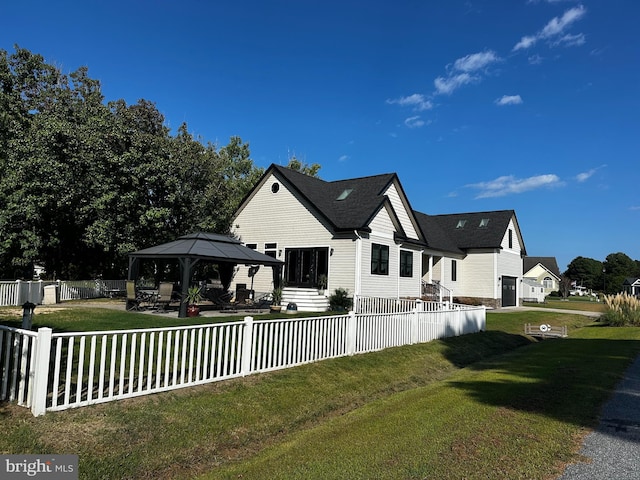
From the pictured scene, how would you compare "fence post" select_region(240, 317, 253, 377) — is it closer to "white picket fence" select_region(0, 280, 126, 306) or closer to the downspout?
the downspout

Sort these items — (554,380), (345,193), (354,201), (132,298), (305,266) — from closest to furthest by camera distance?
(554,380) < (132,298) < (305,266) < (354,201) < (345,193)

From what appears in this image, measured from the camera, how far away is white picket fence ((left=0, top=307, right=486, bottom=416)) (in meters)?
5.32

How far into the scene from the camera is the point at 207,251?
600 inches

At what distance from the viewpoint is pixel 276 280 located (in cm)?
1819

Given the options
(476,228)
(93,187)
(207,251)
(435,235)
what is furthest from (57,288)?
(476,228)

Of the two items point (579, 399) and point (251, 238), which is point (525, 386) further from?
point (251, 238)

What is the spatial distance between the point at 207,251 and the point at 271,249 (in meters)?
8.04

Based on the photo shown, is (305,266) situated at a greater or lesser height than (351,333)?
greater

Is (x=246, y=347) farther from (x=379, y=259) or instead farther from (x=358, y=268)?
(x=379, y=259)

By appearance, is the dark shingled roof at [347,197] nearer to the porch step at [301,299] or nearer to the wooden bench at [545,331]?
the porch step at [301,299]

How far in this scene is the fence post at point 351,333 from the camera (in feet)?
32.5

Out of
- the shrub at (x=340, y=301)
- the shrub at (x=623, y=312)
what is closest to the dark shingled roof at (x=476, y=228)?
the shrub at (x=623, y=312)

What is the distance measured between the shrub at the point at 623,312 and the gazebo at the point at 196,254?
17.3 m

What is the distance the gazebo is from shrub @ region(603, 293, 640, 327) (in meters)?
17.3
